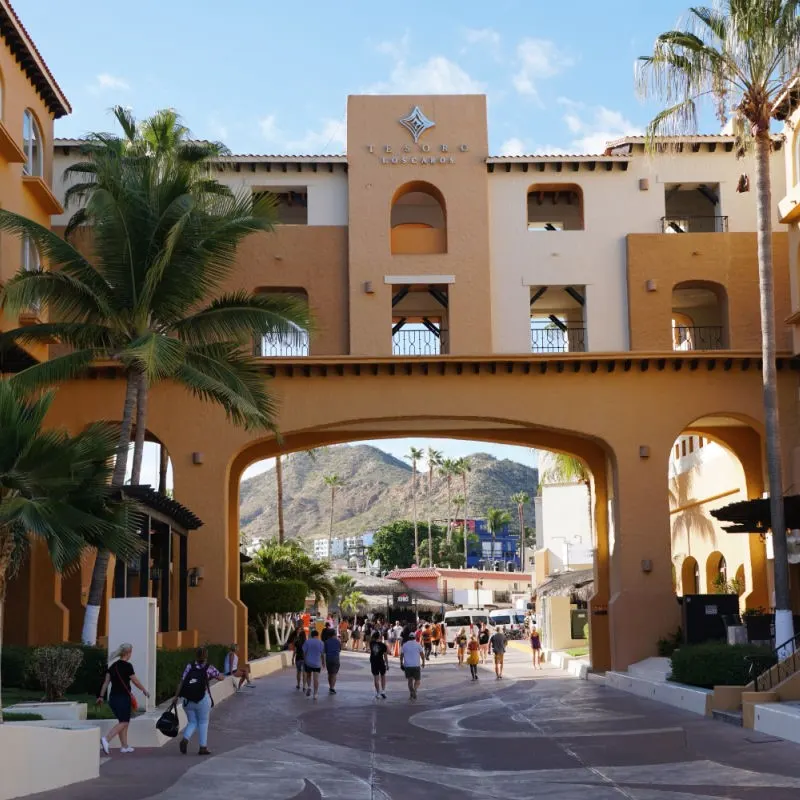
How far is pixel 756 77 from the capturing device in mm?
24344

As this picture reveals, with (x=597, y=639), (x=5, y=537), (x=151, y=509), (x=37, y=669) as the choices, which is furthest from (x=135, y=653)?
(x=597, y=639)

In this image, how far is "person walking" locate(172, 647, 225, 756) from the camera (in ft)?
54.0

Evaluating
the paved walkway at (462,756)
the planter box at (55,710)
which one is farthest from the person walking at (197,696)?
the planter box at (55,710)

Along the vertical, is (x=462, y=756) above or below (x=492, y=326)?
below

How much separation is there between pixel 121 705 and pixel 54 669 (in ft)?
10.2

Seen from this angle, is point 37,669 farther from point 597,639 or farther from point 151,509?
point 597,639

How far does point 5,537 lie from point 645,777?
9322mm

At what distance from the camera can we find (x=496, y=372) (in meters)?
31.0

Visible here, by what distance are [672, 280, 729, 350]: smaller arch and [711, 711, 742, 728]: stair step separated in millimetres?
13582

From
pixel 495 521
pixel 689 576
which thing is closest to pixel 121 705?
pixel 689 576

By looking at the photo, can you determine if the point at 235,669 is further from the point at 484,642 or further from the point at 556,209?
the point at 556,209

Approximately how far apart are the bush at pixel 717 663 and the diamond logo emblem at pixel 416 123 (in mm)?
15469

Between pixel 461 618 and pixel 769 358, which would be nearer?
pixel 769 358

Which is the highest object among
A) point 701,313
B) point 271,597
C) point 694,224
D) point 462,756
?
point 694,224
